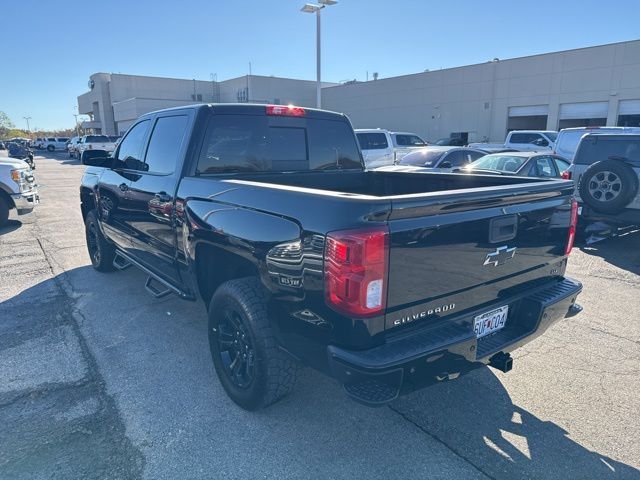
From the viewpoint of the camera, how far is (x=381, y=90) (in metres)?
38.8

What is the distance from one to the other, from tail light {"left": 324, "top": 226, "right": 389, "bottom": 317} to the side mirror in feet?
13.5

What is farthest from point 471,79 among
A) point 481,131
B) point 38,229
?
point 38,229

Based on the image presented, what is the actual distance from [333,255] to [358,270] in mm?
150

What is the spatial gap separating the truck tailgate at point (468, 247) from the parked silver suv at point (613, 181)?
470 centimetres

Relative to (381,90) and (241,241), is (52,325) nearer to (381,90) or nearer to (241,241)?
(241,241)

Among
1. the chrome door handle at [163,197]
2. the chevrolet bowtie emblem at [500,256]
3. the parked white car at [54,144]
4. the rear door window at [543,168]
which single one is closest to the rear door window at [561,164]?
the rear door window at [543,168]

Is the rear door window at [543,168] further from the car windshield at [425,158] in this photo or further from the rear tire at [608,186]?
the car windshield at [425,158]

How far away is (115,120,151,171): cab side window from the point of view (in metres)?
4.53

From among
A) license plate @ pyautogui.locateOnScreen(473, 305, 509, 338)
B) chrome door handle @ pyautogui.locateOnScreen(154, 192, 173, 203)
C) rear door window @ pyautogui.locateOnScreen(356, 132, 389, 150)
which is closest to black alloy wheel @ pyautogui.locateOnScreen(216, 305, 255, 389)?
chrome door handle @ pyautogui.locateOnScreen(154, 192, 173, 203)

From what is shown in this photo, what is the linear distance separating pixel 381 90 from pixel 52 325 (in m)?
37.9

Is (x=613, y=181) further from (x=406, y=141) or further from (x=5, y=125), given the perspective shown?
(x=5, y=125)

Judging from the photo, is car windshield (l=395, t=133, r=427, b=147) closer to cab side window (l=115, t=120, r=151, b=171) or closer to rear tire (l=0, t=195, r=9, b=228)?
rear tire (l=0, t=195, r=9, b=228)

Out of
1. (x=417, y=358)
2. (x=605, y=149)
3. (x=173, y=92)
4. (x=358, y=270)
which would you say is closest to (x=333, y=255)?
(x=358, y=270)

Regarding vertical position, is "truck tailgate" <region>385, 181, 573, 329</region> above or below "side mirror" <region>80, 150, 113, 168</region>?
below
